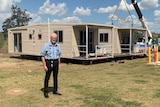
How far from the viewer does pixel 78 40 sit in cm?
1802

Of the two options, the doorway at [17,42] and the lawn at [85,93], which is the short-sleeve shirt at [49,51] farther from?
the doorway at [17,42]

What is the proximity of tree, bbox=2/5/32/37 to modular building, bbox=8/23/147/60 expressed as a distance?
31.9 meters

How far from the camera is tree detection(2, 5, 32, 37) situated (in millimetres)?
53688

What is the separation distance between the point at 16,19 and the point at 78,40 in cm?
3956

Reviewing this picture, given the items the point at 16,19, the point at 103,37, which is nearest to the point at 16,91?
the point at 103,37

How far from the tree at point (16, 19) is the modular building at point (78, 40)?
105 ft

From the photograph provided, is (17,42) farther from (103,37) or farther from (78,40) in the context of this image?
(103,37)

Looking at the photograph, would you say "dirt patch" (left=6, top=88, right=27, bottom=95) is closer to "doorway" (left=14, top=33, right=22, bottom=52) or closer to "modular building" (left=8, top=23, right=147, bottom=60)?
"modular building" (left=8, top=23, right=147, bottom=60)

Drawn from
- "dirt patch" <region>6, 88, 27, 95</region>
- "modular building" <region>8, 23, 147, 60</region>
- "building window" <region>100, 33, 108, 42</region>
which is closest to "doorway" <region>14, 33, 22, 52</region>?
"modular building" <region>8, 23, 147, 60</region>

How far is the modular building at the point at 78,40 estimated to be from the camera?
17.5 meters

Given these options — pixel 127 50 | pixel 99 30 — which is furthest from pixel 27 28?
pixel 127 50

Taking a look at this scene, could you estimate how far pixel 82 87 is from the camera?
9.12m

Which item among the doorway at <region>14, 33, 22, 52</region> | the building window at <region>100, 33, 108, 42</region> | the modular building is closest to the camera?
the modular building

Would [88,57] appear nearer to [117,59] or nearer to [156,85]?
[117,59]
